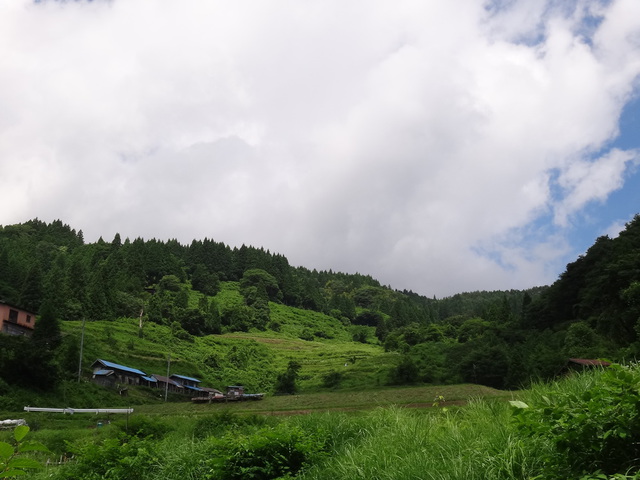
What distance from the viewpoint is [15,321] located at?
5181 cm

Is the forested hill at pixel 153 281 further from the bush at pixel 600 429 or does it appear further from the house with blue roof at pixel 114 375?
the bush at pixel 600 429

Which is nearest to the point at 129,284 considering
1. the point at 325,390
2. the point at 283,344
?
the point at 283,344

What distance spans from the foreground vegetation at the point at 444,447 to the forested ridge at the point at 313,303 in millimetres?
6448

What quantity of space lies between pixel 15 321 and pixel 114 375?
1166 centimetres

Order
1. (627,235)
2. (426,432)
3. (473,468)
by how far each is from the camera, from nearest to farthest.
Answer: (473,468), (426,432), (627,235)

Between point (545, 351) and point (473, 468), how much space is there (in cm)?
4625

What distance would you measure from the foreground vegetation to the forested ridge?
645cm

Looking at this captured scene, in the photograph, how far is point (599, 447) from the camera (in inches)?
167

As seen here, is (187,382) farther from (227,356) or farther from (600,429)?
(600,429)

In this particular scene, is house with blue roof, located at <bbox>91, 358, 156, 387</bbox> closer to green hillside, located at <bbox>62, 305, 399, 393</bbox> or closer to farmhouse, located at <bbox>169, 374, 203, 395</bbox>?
green hillside, located at <bbox>62, 305, 399, 393</bbox>

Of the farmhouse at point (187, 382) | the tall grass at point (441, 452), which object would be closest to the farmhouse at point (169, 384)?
the farmhouse at point (187, 382)

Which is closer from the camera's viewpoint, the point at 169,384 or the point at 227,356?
the point at 169,384

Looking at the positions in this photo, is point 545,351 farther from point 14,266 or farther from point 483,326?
point 14,266

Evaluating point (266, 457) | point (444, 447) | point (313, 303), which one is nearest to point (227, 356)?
point (313, 303)
